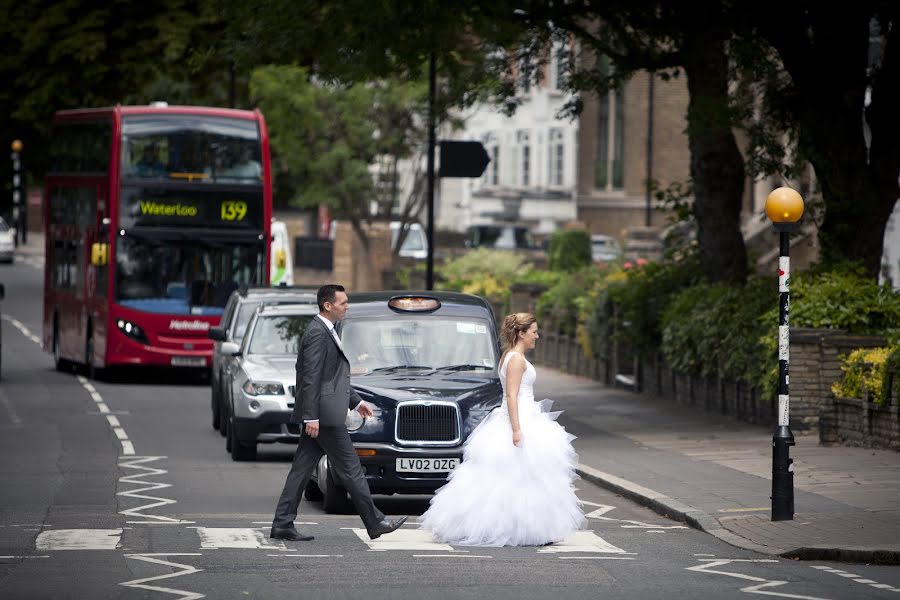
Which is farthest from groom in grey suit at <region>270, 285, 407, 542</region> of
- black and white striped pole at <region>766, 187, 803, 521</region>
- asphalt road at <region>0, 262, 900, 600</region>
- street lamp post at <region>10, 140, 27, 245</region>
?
street lamp post at <region>10, 140, 27, 245</region>

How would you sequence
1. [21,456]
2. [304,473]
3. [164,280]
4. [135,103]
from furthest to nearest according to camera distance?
[135,103] → [164,280] → [21,456] → [304,473]

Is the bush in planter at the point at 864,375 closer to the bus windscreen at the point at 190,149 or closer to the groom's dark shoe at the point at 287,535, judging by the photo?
the groom's dark shoe at the point at 287,535

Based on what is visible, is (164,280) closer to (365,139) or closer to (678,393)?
(678,393)

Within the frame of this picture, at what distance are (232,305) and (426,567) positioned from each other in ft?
38.0

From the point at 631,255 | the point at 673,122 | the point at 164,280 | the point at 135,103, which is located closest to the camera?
the point at 164,280

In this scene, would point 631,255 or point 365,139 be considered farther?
point 365,139

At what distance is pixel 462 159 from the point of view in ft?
88.4

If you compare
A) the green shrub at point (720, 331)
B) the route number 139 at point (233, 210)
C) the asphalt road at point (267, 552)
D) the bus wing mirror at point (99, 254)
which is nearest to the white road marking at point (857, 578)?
the asphalt road at point (267, 552)

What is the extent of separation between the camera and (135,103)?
157ft

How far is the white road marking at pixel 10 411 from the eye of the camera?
23.5m

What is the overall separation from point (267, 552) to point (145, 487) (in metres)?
4.65

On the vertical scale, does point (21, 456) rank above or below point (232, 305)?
below

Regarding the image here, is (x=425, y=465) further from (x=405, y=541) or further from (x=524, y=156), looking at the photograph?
(x=524, y=156)

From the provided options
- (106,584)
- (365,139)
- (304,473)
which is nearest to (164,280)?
(304,473)
